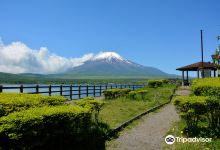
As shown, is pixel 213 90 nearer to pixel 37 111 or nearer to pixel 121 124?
pixel 121 124

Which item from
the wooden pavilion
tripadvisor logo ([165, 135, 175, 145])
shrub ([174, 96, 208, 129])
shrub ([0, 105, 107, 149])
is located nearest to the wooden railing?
shrub ([0, 105, 107, 149])

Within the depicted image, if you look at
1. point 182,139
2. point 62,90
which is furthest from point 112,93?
point 182,139

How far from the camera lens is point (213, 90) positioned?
1331 centimetres

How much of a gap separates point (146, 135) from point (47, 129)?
497 cm

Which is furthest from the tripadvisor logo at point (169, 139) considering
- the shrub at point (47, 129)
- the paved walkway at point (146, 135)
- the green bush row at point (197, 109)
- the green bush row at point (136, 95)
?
the green bush row at point (136, 95)

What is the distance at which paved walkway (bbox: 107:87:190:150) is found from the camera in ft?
34.0

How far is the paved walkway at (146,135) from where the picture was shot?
10367mm

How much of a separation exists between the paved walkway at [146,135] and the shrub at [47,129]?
95cm

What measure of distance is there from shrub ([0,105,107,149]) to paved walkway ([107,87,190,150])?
0.95m

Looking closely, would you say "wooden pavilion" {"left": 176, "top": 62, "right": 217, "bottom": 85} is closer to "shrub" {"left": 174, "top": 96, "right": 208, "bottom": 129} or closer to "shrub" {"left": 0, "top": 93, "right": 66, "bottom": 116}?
"shrub" {"left": 174, "top": 96, "right": 208, "bottom": 129}

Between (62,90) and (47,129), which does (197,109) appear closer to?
(47,129)

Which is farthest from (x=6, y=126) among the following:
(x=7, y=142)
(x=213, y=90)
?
(x=213, y=90)

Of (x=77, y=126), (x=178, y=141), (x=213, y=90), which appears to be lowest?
(x=178, y=141)

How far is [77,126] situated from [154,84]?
28.3 metres
